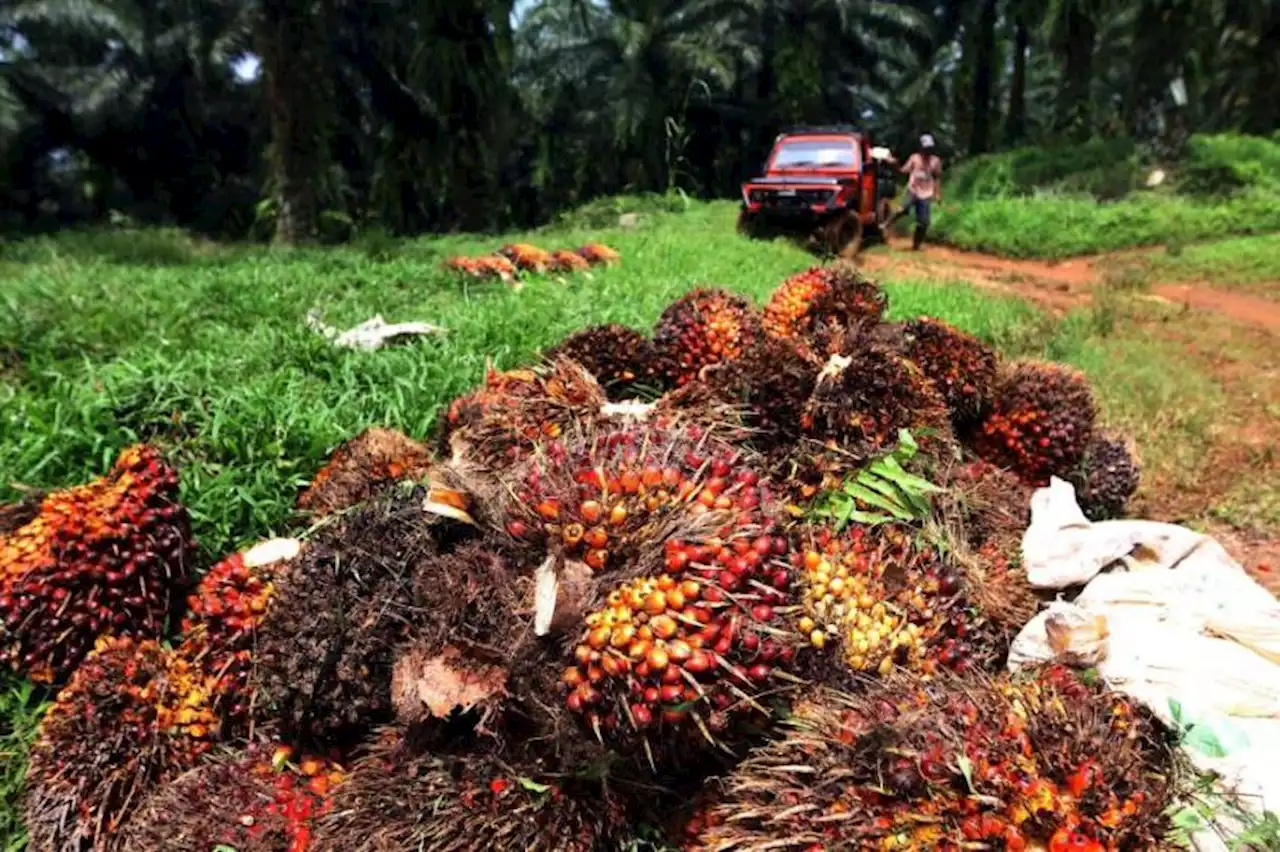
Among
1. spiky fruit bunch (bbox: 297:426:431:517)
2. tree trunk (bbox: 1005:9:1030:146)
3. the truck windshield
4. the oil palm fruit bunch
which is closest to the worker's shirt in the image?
the truck windshield

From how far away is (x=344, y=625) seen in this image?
2.22 m

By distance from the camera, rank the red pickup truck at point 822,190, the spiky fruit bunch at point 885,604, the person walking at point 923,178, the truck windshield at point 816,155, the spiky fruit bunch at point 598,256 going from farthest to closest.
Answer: the truck windshield at point 816,155
the person walking at point 923,178
the red pickup truck at point 822,190
the spiky fruit bunch at point 598,256
the spiky fruit bunch at point 885,604

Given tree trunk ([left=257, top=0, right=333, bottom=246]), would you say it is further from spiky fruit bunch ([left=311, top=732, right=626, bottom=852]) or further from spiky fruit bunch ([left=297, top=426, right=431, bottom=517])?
spiky fruit bunch ([left=311, top=732, right=626, bottom=852])

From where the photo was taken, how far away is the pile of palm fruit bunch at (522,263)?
7.46 meters

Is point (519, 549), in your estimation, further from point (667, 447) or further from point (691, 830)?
point (691, 830)

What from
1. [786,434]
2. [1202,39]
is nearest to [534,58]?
[1202,39]

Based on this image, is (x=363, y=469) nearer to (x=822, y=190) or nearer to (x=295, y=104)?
(x=822, y=190)

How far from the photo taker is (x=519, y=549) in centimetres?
204

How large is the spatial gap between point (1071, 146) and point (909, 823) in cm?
2171

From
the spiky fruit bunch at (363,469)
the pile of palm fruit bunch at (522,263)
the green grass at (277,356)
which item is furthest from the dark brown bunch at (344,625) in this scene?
the pile of palm fruit bunch at (522,263)

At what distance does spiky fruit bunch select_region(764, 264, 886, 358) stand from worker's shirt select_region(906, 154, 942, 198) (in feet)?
33.8

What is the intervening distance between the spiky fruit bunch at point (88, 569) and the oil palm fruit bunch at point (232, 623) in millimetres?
175

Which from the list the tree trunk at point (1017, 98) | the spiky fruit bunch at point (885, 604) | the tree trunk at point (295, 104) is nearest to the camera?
the spiky fruit bunch at point (885, 604)

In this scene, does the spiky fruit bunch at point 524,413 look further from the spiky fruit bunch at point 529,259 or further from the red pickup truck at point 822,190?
the red pickup truck at point 822,190
